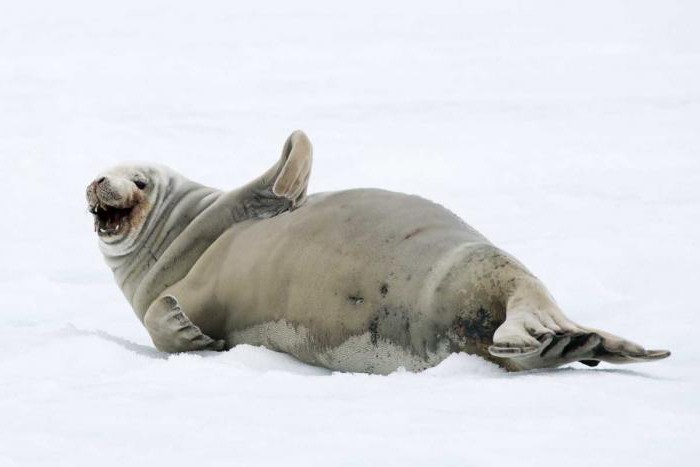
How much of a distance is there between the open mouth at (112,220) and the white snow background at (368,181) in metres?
0.42

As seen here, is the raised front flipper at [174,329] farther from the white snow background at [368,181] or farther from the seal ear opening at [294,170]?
the seal ear opening at [294,170]

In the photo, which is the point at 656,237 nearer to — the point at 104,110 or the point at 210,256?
the point at 210,256

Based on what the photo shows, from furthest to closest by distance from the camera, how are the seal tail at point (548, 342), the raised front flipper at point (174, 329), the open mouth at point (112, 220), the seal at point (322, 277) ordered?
the open mouth at point (112, 220) < the raised front flipper at point (174, 329) < the seal at point (322, 277) < the seal tail at point (548, 342)

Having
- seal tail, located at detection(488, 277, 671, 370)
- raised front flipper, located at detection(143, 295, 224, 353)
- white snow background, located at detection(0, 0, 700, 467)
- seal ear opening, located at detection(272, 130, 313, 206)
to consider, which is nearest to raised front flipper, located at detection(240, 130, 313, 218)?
seal ear opening, located at detection(272, 130, 313, 206)

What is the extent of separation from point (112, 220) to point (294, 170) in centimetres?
90

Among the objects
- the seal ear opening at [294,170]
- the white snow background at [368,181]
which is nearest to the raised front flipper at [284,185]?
the seal ear opening at [294,170]

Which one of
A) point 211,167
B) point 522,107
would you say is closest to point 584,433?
point 211,167

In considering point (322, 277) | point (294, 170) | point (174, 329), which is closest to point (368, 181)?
point (294, 170)

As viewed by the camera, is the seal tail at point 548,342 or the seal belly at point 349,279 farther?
the seal belly at point 349,279

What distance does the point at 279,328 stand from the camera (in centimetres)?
449

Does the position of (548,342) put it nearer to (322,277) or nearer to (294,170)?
(322,277)

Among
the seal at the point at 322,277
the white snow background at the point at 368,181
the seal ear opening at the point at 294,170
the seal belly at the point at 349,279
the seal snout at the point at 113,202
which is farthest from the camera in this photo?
the seal snout at the point at 113,202

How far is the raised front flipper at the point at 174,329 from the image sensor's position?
4625 millimetres

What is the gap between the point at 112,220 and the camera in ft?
17.5
